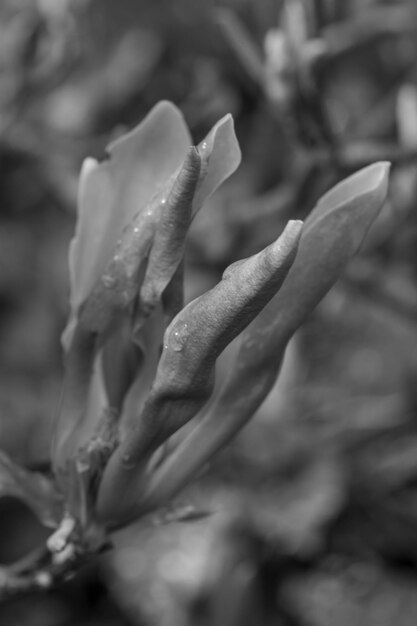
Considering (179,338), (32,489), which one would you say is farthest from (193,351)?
(32,489)

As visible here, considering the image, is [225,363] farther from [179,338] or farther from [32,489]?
[179,338]

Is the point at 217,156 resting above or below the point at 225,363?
above

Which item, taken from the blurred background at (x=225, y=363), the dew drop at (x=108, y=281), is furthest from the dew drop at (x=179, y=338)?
the blurred background at (x=225, y=363)

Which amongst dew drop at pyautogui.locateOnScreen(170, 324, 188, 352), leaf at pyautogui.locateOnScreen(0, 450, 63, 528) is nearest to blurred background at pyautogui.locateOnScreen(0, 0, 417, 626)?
leaf at pyautogui.locateOnScreen(0, 450, 63, 528)

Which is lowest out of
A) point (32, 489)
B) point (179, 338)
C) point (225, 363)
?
point (225, 363)

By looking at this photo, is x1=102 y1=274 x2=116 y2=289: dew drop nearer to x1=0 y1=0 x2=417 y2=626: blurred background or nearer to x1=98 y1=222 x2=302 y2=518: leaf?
x1=98 y1=222 x2=302 y2=518: leaf

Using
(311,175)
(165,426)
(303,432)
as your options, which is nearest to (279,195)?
(311,175)
